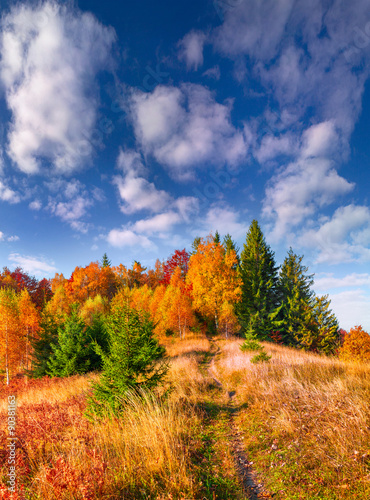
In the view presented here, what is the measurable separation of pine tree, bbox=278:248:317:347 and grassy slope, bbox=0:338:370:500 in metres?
27.5

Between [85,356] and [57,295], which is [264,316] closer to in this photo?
[85,356]

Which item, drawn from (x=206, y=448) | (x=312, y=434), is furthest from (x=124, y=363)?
(x=312, y=434)

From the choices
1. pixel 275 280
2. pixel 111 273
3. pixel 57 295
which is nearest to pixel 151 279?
pixel 111 273

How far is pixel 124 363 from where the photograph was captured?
6.37 metres

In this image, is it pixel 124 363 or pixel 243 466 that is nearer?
pixel 243 466

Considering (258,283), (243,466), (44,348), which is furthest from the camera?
(258,283)

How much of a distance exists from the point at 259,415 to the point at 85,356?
14795 millimetres

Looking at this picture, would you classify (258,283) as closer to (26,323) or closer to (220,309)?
(220,309)

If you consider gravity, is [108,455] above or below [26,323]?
below

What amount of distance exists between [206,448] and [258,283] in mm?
29950

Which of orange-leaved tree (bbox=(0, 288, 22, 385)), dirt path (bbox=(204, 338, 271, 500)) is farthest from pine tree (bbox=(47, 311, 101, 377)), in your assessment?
orange-leaved tree (bbox=(0, 288, 22, 385))

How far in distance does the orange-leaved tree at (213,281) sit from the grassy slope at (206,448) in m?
19.9

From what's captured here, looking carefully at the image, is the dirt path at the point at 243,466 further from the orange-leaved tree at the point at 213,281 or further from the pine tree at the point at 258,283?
the pine tree at the point at 258,283

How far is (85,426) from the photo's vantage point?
539cm
